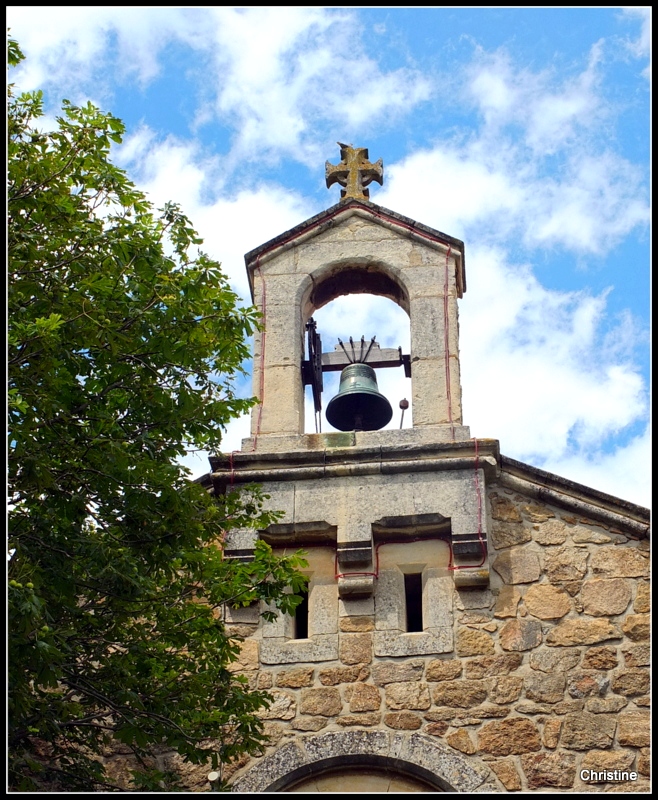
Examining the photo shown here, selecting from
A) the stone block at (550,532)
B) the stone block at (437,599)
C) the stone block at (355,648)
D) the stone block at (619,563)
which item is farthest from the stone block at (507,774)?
the stone block at (550,532)

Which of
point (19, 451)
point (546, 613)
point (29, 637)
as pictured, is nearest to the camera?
point (29, 637)

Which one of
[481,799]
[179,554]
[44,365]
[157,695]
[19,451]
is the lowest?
[481,799]

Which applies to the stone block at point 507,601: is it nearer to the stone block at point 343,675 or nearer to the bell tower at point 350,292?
the stone block at point 343,675

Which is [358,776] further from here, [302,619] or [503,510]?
[503,510]

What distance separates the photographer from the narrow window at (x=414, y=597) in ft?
33.6

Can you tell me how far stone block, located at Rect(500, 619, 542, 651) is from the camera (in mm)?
9828

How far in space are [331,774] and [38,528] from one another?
2.93 metres

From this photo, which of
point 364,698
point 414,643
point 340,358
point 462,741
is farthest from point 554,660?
point 340,358

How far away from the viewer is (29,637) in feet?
23.4

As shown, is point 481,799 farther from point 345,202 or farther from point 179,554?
point 345,202

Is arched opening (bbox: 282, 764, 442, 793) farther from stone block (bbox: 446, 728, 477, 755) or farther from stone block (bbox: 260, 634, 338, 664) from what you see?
stone block (bbox: 260, 634, 338, 664)

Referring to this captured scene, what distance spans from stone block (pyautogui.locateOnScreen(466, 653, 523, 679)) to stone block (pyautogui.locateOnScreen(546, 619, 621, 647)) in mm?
276

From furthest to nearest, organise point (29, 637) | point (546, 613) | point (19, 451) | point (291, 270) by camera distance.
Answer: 1. point (291, 270)
2. point (546, 613)
3. point (19, 451)
4. point (29, 637)

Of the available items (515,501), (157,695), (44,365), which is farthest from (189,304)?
(515,501)
